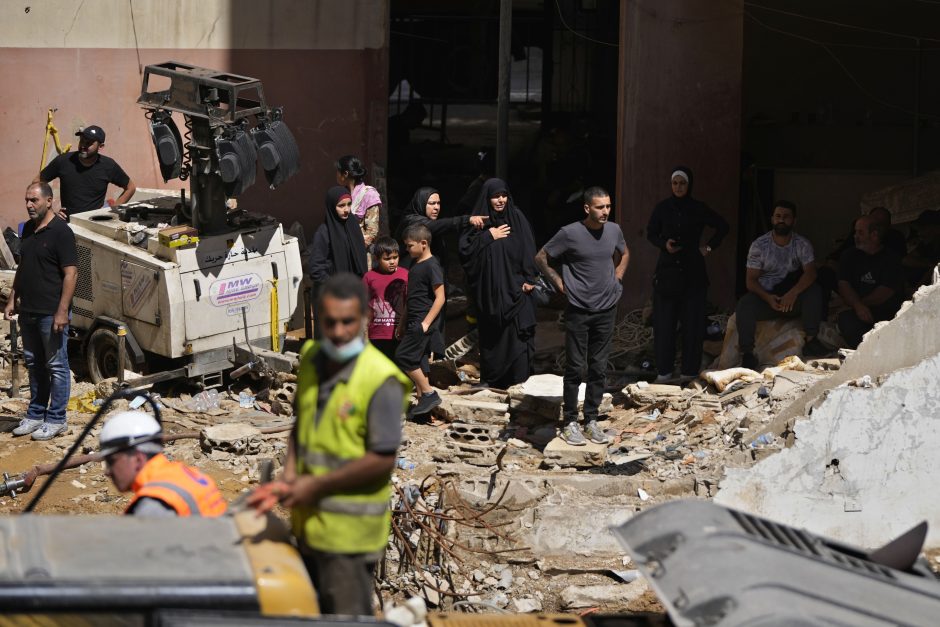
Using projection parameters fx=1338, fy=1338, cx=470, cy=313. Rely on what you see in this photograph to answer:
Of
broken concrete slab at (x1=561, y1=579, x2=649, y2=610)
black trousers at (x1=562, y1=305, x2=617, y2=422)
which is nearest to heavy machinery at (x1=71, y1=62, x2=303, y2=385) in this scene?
black trousers at (x1=562, y1=305, x2=617, y2=422)

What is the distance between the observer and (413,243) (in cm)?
1041

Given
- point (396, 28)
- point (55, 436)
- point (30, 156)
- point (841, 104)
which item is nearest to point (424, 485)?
point (55, 436)

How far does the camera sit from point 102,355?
11398 millimetres

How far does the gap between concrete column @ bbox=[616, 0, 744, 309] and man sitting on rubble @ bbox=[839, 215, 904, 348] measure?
2.47 m

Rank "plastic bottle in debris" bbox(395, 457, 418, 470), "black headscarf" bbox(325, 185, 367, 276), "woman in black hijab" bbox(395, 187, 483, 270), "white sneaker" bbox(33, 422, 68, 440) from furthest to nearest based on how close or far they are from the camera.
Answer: "woman in black hijab" bbox(395, 187, 483, 270) < "black headscarf" bbox(325, 185, 367, 276) < "white sneaker" bbox(33, 422, 68, 440) < "plastic bottle in debris" bbox(395, 457, 418, 470)

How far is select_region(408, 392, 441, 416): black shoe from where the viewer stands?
34.5ft

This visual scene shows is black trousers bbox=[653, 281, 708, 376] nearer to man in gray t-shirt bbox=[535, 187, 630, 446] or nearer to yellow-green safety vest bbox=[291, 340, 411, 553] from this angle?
man in gray t-shirt bbox=[535, 187, 630, 446]

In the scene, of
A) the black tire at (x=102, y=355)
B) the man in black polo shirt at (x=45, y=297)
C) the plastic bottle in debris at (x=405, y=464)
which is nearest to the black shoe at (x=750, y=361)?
the plastic bottle in debris at (x=405, y=464)

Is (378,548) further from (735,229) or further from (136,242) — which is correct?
(735,229)

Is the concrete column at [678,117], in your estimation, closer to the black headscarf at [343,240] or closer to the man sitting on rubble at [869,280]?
the man sitting on rubble at [869,280]

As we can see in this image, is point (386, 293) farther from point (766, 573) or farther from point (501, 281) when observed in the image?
point (766, 573)

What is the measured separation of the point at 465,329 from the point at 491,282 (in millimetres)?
2391

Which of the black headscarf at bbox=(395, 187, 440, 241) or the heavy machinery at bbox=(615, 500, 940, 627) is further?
the black headscarf at bbox=(395, 187, 440, 241)

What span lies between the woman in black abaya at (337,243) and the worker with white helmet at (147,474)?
20.3 feet
